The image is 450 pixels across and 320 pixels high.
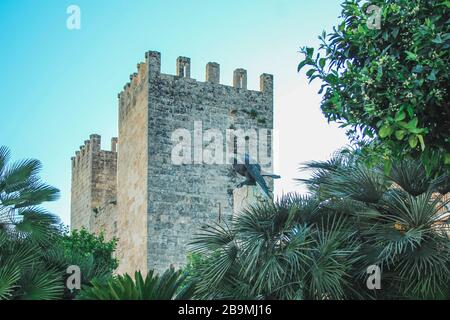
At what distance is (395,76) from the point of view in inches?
378

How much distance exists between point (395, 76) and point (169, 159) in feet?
56.6

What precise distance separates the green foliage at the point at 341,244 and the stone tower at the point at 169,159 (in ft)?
44.6

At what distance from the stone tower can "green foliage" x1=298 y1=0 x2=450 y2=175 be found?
15.5 metres

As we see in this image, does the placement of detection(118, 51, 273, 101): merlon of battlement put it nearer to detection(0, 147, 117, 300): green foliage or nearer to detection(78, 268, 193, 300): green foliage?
detection(0, 147, 117, 300): green foliage

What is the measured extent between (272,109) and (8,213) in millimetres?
14993

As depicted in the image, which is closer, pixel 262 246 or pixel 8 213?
pixel 262 246

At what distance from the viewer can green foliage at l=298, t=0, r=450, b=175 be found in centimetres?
929

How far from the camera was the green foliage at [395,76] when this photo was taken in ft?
30.5

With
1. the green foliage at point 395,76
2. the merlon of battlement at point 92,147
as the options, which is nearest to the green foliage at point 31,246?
the green foliage at point 395,76

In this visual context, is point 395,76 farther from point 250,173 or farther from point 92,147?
point 92,147
